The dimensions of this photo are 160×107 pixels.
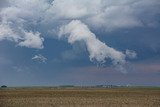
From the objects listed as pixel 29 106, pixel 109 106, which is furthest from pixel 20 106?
pixel 109 106

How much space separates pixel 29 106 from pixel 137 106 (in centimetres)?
1260

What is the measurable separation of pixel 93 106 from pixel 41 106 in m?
5.95

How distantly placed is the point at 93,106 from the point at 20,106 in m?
8.51

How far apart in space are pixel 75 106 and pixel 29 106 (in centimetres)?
531

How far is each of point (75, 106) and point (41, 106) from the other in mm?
3892

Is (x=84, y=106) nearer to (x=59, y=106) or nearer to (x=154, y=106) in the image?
(x=59, y=106)

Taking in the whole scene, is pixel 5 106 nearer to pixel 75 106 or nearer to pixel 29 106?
pixel 29 106

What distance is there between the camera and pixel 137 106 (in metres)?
43.3

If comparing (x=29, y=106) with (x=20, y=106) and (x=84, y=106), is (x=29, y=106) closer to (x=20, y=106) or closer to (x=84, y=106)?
(x=20, y=106)

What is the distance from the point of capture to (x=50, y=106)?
137ft

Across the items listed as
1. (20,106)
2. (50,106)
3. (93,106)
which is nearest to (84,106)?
(93,106)

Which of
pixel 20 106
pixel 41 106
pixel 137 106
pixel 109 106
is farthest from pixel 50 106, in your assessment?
pixel 137 106

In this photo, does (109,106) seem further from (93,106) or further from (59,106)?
(59,106)

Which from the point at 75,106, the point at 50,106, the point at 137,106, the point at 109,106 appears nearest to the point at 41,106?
the point at 50,106
